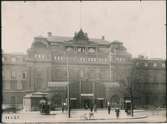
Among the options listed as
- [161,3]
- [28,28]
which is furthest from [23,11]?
[161,3]

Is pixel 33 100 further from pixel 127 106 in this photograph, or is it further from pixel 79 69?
pixel 127 106

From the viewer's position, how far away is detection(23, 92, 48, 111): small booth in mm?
2664

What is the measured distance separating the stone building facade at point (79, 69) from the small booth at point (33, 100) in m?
0.04

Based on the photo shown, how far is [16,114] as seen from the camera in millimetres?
2646

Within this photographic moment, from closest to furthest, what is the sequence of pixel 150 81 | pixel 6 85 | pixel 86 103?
pixel 6 85, pixel 86 103, pixel 150 81

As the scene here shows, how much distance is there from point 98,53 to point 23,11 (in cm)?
70

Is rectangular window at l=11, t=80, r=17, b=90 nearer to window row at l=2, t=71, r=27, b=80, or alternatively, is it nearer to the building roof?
window row at l=2, t=71, r=27, b=80

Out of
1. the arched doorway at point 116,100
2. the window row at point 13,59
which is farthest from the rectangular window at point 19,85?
the arched doorway at point 116,100

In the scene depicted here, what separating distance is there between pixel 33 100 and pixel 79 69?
448 millimetres

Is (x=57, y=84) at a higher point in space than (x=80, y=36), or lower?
lower

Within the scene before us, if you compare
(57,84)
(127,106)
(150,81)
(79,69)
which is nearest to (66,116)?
(57,84)

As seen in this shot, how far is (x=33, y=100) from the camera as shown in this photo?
267 centimetres

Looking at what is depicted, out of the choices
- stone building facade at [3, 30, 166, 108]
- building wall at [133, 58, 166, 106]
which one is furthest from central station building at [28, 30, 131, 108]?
building wall at [133, 58, 166, 106]

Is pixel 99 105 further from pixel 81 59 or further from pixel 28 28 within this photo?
pixel 28 28
